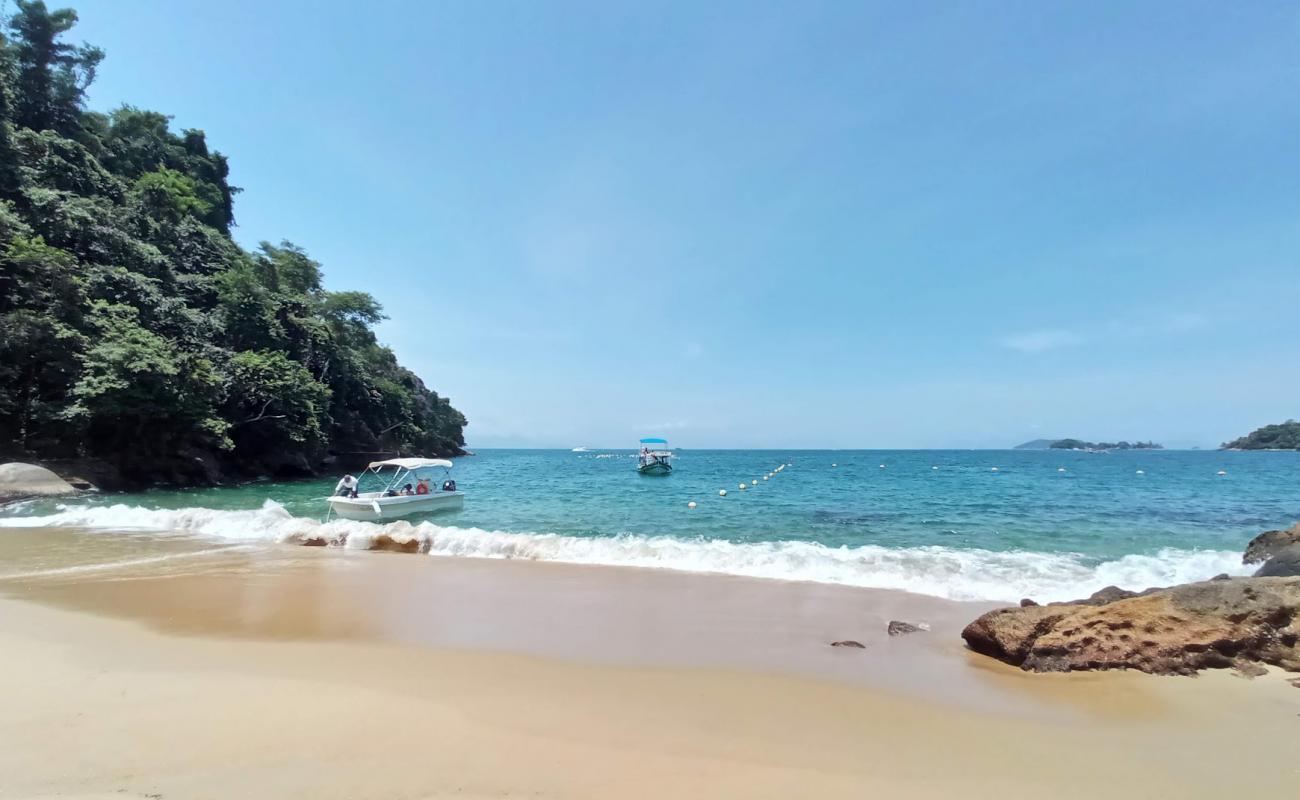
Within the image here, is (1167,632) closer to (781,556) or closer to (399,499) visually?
(781,556)

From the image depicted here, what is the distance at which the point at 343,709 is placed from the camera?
194 inches

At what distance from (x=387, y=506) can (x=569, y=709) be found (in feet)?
61.6

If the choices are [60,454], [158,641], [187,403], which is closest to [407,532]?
[158,641]

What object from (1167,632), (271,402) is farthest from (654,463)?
(1167,632)

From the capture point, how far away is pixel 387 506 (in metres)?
21.5

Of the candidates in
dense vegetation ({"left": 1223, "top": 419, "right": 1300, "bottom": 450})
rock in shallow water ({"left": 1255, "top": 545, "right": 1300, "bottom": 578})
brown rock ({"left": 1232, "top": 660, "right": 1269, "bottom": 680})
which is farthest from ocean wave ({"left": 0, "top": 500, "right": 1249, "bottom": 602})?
dense vegetation ({"left": 1223, "top": 419, "right": 1300, "bottom": 450})

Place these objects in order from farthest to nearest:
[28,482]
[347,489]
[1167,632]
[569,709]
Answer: [28,482]
[347,489]
[1167,632]
[569,709]

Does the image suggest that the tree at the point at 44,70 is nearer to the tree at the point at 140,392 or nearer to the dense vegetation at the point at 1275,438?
the tree at the point at 140,392

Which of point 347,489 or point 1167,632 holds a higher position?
point 347,489

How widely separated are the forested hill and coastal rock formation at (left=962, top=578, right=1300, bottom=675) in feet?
112

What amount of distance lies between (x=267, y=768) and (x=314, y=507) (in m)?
23.7

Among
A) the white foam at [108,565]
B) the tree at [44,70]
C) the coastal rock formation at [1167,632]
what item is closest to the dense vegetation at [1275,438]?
the coastal rock formation at [1167,632]

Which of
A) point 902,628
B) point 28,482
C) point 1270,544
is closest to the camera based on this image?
point 902,628

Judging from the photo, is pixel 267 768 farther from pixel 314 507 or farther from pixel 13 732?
pixel 314 507
